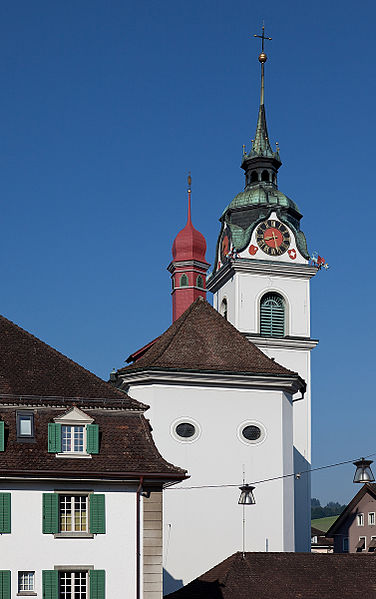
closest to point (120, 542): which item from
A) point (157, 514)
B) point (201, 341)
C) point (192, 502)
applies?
point (157, 514)

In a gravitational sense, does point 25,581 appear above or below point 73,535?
below

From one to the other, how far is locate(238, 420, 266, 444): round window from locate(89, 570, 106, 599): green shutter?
1416cm

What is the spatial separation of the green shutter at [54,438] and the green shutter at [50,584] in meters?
3.38

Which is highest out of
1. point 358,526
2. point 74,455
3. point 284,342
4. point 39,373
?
point 284,342

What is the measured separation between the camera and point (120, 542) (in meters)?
29.9

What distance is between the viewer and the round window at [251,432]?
1681 inches

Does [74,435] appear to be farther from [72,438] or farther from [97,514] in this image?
[97,514]

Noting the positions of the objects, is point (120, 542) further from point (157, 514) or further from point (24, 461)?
point (24, 461)

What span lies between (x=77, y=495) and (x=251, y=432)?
1396 cm

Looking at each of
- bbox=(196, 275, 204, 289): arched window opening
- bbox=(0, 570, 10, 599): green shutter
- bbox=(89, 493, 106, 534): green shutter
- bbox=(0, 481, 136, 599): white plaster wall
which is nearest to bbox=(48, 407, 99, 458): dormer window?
bbox=(0, 481, 136, 599): white plaster wall

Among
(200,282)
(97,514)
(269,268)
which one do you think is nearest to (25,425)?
(97,514)

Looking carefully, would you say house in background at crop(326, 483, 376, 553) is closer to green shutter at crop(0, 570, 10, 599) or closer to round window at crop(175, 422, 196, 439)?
round window at crop(175, 422, 196, 439)

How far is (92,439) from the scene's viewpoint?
99.8 ft

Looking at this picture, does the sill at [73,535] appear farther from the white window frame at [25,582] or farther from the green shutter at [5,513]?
the green shutter at [5,513]
